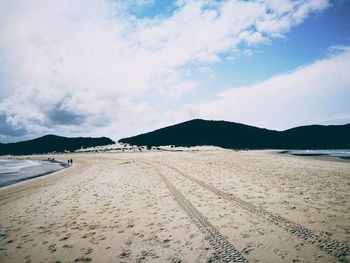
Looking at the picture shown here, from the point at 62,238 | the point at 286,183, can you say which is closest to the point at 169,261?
the point at 62,238

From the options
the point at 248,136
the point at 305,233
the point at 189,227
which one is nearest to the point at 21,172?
the point at 189,227

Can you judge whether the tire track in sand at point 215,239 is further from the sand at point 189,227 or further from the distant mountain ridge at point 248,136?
the distant mountain ridge at point 248,136

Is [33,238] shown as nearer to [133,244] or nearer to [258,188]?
[133,244]

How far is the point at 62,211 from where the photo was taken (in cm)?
1052

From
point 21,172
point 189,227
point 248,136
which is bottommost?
point 21,172

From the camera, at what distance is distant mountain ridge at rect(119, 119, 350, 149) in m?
106

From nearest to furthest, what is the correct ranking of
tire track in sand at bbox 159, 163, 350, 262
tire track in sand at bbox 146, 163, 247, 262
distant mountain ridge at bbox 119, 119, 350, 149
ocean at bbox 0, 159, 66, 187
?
1. tire track in sand at bbox 159, 163, 350, 262
2. tire track in sand at bbox 146, 163, 247, 262
3. ocean at bbox 0, 159, 66, 187
4. distant mountain ridge at bbox 119, 119, 350, 149

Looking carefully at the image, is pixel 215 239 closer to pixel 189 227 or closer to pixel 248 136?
pixel 189 227

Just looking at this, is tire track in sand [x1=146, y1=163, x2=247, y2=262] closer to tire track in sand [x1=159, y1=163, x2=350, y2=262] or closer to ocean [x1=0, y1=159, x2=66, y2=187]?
tire track in sand [x1=159, y1=163, x2=350, y2=262]

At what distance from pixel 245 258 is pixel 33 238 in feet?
23.1

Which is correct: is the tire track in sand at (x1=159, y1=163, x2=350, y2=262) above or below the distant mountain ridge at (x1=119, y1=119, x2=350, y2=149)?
below

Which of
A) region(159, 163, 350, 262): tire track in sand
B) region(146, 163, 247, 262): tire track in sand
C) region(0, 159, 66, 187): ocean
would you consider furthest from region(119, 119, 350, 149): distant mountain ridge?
region(146, 163, 247, 262): tire track in sand

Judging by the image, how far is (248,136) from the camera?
122 m

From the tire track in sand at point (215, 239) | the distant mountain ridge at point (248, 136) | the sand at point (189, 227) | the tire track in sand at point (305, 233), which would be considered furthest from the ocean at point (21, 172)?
the distant mountain ridge at point (248, 136)
